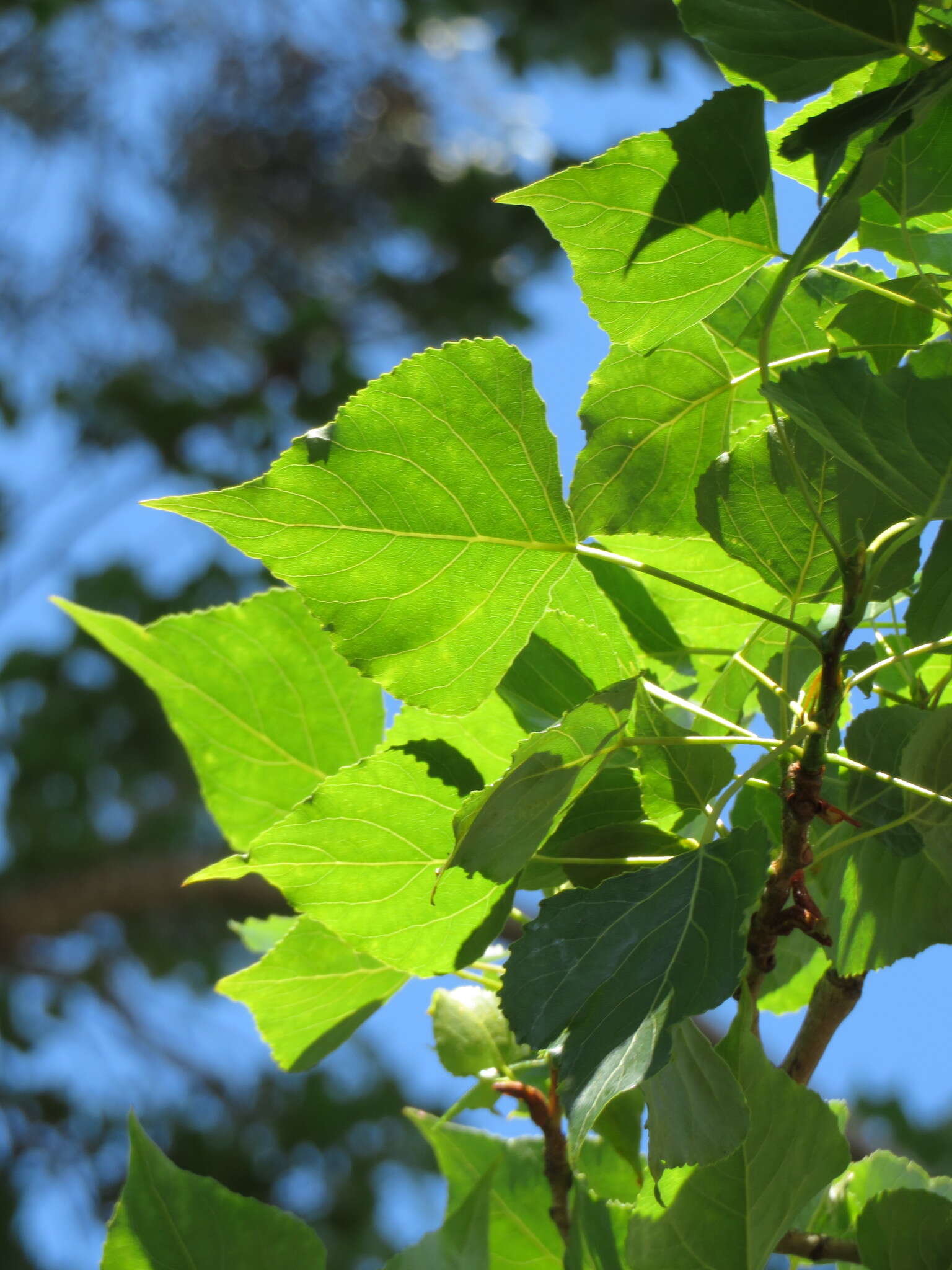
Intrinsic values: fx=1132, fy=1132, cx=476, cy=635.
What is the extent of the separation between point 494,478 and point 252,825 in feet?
0.62

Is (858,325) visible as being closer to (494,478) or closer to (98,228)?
(494,478)

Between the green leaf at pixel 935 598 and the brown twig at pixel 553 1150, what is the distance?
0.63 feet

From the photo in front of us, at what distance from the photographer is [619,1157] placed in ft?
1.34

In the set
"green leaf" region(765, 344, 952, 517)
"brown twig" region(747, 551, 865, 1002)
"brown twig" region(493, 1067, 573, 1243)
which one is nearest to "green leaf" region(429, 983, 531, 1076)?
"brown twig" region(493, 1067, 573, 1243)

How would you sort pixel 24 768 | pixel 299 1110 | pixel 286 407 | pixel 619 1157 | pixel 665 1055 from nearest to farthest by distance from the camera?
pixel 665 1055 → pixel 619 1157 → pixel 299 1110 → pixel 24 768 → pixel 286 407

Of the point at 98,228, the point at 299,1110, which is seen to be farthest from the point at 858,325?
the point at 98,228

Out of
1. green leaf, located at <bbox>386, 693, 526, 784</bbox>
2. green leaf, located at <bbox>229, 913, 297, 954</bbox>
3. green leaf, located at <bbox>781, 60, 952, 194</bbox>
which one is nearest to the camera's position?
green leaf, located at <bbox>781, 60, 952, 194</bbox>

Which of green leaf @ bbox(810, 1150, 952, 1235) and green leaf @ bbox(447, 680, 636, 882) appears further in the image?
green leaf @ bbox(810, 1150, 952, 1235)

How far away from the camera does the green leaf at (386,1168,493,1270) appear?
335 millimetres

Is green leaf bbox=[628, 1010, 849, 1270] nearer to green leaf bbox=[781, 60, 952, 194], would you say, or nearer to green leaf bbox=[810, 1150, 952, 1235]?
green leaf bbox=[810, 1150, 952, 1235]

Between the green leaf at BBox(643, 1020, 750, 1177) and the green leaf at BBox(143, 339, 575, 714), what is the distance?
11 centimetres

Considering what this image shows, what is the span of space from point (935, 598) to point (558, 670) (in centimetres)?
11

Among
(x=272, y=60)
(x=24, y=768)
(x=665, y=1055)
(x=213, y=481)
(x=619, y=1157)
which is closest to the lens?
(x=665, y=1055)

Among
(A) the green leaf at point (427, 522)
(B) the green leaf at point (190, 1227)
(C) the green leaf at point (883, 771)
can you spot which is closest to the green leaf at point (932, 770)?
(C) the green leaf at point (883, 771)
